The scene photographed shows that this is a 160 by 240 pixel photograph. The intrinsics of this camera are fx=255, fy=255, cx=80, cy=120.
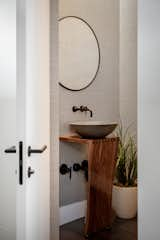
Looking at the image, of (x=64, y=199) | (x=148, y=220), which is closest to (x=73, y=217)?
(x=64, y=199)

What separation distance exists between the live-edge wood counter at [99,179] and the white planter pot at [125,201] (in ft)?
0.90

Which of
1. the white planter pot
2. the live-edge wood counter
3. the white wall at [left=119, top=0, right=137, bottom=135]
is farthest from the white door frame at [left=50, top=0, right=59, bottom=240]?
the white wall at [left=119, top=0, right=137, bottom=135]

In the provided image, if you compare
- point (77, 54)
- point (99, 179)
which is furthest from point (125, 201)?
point (77, 54)

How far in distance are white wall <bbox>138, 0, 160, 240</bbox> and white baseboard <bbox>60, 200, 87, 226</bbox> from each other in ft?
5.75

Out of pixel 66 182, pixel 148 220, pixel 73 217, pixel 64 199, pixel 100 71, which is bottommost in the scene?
pixel 73 217

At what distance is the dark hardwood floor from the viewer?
8.06ft

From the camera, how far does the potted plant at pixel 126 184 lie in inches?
114

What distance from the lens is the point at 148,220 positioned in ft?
3.68

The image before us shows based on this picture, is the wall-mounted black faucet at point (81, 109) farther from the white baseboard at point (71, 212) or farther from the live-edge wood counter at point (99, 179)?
the white baseboard at point (71, 212)

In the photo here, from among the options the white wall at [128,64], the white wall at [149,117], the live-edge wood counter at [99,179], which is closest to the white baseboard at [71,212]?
the live-edge wood counter at [99,179]

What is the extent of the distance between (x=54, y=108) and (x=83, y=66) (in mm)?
1163

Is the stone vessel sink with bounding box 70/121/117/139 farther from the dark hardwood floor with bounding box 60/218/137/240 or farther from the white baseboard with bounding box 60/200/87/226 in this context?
the dark hardwood floor with bounding box 60/218/137/240

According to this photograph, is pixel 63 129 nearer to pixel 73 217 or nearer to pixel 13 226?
pixel 73 217

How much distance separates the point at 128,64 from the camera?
11.5 feet
